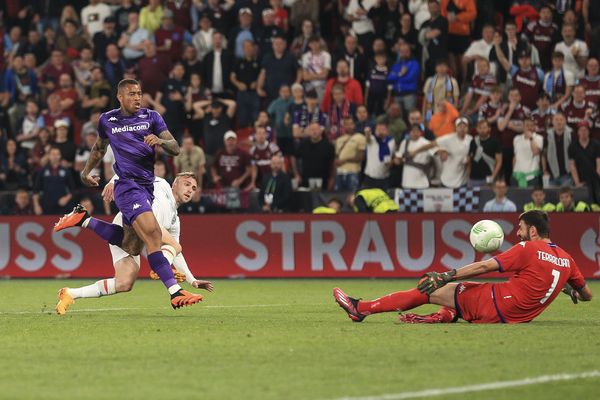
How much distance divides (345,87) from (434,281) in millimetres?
13832

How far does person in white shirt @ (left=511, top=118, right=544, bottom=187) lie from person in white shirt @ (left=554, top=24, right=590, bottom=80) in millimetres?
1967

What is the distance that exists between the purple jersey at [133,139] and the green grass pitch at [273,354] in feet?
5.34

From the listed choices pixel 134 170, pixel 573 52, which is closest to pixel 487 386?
pixel 134 170

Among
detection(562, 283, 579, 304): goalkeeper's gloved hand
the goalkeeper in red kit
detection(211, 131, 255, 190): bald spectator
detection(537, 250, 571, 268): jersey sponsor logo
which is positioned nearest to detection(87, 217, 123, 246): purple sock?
the goalkeeper in red kit

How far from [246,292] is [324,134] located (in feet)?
20.1

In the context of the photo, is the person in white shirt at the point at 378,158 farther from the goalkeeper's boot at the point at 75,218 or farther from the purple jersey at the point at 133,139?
the purple jersey at the point at 133,139

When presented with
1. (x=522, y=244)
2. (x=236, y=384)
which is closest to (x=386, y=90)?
(x=522, y=244)

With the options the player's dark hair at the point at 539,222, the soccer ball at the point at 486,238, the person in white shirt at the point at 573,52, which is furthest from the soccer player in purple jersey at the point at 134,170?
the person in white shirt at the point at 573,52

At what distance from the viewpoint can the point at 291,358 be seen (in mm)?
9797

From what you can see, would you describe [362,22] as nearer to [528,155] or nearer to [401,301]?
[528,155]

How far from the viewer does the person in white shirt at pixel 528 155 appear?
74.4 feet

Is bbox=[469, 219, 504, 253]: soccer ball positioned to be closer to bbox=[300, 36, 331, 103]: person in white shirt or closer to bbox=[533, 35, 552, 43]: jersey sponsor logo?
bbox=[533, 35, 552, 43]: jersey sponsor logo

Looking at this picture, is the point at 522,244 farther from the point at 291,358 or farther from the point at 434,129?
the point at 434,129

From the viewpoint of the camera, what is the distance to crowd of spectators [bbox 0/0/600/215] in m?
23.2
